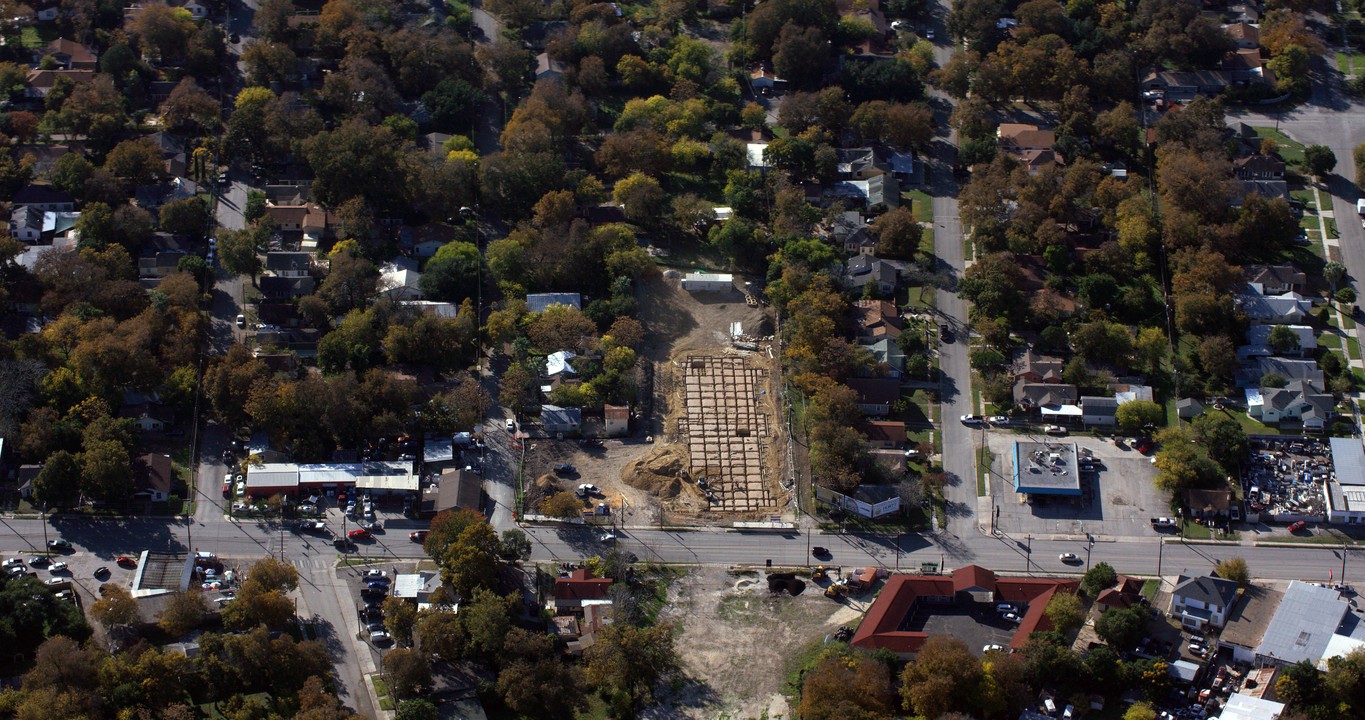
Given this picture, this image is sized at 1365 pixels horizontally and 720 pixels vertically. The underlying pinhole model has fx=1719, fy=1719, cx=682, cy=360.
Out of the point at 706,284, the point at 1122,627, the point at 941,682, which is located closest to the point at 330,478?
the point at 706,284

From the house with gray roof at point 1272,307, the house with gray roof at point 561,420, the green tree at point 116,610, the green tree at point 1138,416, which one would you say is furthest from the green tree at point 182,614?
the house with gray roof at point 1272,307

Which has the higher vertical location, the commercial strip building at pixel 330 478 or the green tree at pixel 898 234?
the green tree at pixel 898 234

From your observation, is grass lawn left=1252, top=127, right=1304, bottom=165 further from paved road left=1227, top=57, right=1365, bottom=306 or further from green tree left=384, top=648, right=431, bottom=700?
green tree left=384, top=648, right=431, bottom=700

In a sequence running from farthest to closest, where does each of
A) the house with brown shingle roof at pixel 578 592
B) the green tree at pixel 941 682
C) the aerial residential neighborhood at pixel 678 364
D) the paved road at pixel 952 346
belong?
the paved road at pixel 952 346 → the house with brown shingle roof at pixel 578 592 → the aerial residential neighborhood at pixel 678 364 → the green tree at pixel 941 682

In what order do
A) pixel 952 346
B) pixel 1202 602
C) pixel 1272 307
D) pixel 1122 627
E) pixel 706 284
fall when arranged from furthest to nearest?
pixel 706 284 → pixel 1272 307 → pixel 952 346 → pixel 1202 602 → pixel 1122 627

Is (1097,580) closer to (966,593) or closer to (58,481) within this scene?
(966,593)

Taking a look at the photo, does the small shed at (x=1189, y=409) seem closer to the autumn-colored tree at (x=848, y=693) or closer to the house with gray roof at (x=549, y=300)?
the autumn-colored tree at (x=848, y=693)

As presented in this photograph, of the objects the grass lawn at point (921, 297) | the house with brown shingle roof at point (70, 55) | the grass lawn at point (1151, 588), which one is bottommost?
the grass lawn at point (1151, 588)

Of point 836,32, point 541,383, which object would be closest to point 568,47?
point 836,32
